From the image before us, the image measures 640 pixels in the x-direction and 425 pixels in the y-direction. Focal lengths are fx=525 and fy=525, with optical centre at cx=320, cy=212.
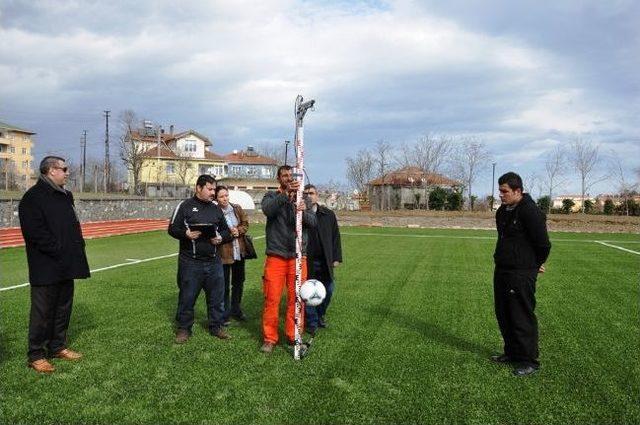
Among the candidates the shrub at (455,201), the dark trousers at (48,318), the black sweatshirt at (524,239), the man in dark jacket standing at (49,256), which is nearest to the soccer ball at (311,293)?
the black sweatshirt at (524,239)

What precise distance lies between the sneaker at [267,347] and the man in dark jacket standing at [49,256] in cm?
196

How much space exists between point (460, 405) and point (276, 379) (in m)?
1.71

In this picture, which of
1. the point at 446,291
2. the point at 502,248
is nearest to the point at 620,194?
the point at 446,291

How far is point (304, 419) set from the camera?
4152 mm

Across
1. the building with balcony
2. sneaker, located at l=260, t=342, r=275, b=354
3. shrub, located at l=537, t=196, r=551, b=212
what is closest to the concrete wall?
sneaker, located at l=260, t=342, r=275, b=354

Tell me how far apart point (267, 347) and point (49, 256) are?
2.46 metres

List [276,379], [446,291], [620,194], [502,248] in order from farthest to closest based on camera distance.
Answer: [620,194], [446,291], [502,248], [276,379]

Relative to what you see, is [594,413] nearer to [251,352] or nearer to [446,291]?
[251,352]

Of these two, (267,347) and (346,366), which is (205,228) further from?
(346,366)

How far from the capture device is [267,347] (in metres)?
5.89

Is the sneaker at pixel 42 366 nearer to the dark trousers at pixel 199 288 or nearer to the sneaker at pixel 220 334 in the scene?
the dark trousers at pixel 199 288

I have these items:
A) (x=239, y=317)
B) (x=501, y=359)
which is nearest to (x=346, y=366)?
(x=501, y=359)

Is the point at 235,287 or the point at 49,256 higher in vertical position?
the point at 49,256

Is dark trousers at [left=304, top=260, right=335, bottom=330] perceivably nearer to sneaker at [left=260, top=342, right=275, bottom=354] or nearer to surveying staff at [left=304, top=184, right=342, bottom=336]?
surveying staff at [left=304, top=184, right=342, bottom=336]
